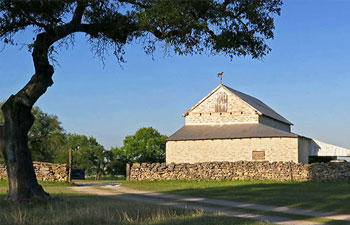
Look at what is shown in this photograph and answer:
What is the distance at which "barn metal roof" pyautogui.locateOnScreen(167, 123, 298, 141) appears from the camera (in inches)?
1604

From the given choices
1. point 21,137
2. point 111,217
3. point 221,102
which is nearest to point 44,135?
point 221,102

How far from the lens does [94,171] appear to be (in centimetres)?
7394

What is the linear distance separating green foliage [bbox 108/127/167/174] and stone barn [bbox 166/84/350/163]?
33.3 meters

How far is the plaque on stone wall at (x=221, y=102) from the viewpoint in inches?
1794

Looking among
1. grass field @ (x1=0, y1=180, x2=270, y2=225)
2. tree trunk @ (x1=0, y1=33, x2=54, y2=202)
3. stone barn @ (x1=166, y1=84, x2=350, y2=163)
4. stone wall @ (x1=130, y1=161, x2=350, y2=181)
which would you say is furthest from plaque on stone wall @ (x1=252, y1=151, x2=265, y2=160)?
grass field @ (x1=0, y1=180, x2=270, y2=225)

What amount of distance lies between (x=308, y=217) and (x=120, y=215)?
19.3 feet

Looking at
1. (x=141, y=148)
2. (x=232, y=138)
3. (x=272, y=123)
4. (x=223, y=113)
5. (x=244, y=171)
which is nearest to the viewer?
(x=244, y=171)

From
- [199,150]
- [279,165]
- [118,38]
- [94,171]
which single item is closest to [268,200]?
[118,38]

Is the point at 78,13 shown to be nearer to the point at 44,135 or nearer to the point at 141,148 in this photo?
the point at 44,135

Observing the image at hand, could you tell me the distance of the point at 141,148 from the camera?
262ft

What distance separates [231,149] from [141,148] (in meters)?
40.1

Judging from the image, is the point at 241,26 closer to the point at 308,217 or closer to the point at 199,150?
the point at 308,217

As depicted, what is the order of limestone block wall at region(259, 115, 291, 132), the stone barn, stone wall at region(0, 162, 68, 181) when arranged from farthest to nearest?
1. limestone block wall at region(259, 115, 291, 132)
2. the stone barn
3. stone wall at region(0, 162, 68, 181)

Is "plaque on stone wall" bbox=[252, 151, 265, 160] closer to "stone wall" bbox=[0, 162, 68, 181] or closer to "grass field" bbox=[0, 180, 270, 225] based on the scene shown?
"stone wall" bbox=[0, 162, 68, 181]
